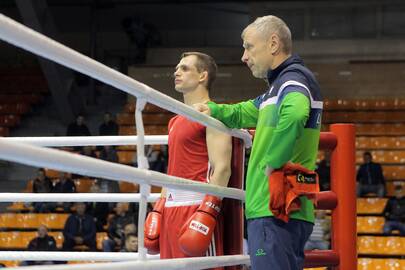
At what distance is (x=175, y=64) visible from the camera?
650 inches

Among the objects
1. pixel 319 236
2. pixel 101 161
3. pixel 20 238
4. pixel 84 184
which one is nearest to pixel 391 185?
pixel 319 236

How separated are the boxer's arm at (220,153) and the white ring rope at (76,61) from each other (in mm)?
301

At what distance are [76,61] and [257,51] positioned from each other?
1.04m

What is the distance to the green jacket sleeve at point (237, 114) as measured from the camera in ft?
10.2

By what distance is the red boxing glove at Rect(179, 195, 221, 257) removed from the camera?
2877mm

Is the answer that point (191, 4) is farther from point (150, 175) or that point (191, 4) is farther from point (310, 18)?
point (150, 175)

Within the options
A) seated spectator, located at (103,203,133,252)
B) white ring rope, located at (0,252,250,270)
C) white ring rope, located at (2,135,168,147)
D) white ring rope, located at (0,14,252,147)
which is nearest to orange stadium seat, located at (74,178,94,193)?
seated spectator, located at (103,203,133,252)

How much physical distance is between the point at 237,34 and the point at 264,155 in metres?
14.8

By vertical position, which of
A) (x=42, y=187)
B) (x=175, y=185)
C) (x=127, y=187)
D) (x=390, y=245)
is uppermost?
(x=127, y=187)

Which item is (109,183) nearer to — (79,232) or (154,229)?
(79,232)

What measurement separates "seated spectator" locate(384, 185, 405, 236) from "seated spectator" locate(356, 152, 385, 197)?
0.60 metres

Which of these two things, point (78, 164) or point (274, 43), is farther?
point (274, 43)

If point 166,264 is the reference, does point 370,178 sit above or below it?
above

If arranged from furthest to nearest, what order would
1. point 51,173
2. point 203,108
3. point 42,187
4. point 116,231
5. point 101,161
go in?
point 51,173 < point 42,187 < point 116,231 < point 203,108 < point 101,161
